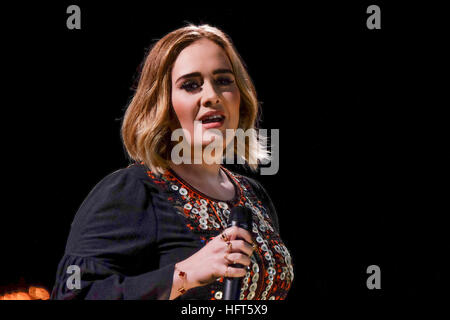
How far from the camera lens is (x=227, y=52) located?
5.33ft

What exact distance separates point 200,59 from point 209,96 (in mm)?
134

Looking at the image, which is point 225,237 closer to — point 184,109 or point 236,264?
point 236,264

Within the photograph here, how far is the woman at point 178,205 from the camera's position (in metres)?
1.23

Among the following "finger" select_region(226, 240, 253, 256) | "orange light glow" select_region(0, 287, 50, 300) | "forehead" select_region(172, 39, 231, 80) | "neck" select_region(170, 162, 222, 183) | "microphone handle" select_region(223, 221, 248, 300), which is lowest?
"orange light glow" select_region(0, 287, 50, 300)

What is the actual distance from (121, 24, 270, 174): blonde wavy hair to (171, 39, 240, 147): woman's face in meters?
0.03

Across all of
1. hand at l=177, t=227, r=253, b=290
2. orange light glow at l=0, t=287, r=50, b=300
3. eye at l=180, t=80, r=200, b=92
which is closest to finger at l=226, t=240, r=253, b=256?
hand at l=177, t=227, r=253, b=290

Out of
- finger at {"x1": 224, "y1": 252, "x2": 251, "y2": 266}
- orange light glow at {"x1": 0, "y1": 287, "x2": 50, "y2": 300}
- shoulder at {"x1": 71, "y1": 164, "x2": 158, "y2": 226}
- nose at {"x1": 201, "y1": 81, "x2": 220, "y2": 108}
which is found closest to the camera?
finger at {"x1": 224, "y1": 252, "x2": 251, "y2": 266}

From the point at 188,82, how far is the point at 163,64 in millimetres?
108

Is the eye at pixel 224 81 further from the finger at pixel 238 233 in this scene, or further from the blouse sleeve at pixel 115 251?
the finger at pixel 238 233

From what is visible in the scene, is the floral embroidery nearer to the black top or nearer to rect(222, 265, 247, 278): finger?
the black top

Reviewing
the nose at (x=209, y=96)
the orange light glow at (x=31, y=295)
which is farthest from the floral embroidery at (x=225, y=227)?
the orange light glow at (x=31, y=295)

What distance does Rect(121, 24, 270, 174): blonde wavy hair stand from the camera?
1.53 meters

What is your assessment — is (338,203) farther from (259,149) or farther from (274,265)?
(274,265)

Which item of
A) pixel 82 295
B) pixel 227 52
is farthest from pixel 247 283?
pixel 227 52
